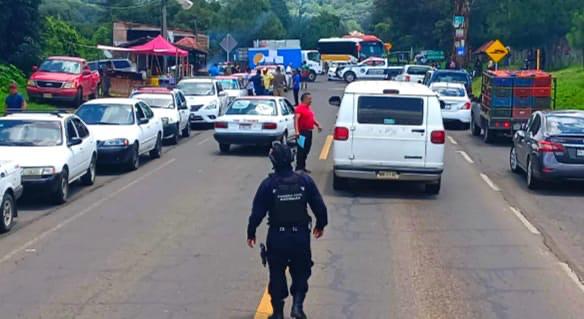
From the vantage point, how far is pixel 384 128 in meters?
18.3

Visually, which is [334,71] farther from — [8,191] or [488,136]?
[8,191]

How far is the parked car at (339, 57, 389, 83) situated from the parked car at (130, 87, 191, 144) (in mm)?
39359

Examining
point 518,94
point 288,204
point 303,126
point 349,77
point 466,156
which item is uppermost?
point 518,94

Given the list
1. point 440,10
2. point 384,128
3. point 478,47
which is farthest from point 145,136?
point 440,10

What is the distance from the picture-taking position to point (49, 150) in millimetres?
17562

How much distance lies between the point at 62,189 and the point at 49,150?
75 centimetres

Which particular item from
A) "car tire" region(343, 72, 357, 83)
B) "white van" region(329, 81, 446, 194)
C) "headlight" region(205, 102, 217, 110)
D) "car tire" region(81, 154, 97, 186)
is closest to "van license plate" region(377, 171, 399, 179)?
"white van" region(329, 81, 446, 194)

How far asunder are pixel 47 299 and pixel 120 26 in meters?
63.6

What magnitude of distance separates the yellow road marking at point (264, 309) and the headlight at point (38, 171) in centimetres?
730

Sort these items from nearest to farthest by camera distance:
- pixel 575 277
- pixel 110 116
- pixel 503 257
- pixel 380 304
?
pixel 380 304 < pixel 575 277 < pixel 503 257 < pixel 110 116

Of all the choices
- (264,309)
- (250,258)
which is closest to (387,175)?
(250,258)

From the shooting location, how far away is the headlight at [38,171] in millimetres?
16750

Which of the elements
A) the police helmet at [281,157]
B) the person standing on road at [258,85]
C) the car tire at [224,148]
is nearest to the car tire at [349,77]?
the person standing on road at [258,85]

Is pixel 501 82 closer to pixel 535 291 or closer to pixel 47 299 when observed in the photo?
pixel 535 291
